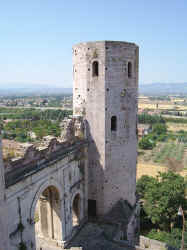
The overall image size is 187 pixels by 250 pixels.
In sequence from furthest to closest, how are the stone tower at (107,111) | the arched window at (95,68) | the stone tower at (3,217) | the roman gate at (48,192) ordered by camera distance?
1. the arched window at (95,68)
2. the stone tower at (107,111)
3. the roman gate at (48,192)
4. the stone tower at (3,217)

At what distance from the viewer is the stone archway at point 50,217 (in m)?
14.6

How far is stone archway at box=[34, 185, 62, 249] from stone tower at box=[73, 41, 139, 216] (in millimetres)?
3630

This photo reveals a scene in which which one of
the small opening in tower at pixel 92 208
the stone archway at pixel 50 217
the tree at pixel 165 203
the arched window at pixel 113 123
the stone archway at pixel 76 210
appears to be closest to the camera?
the stone archway at pixel 50 217

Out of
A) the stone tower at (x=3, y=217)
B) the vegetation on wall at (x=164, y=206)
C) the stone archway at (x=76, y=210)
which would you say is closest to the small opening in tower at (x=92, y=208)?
the stone archway at (x=76, y=210)

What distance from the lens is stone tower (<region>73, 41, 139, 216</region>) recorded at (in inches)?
628

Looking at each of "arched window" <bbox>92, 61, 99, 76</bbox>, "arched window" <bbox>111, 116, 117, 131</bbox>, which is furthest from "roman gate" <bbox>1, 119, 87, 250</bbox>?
"arched window" <bbox>92, 61, 99, 76</bbox>

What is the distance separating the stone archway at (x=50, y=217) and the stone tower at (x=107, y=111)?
3.63 meters

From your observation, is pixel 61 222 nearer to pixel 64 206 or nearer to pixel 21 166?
pixel 64 206

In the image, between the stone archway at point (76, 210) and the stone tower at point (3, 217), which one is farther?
the stone archway at point (76, 210)

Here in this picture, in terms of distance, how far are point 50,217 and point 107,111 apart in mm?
7567

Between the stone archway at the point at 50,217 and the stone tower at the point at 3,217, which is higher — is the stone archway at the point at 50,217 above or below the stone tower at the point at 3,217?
below

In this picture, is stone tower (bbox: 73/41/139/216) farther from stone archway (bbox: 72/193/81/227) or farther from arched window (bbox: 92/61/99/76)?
stone archway (bbox: 72/193/81/227)

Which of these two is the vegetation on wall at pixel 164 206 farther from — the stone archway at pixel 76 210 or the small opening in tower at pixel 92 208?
the stone archway at pixel 76 210

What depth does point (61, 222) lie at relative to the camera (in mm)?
14641
